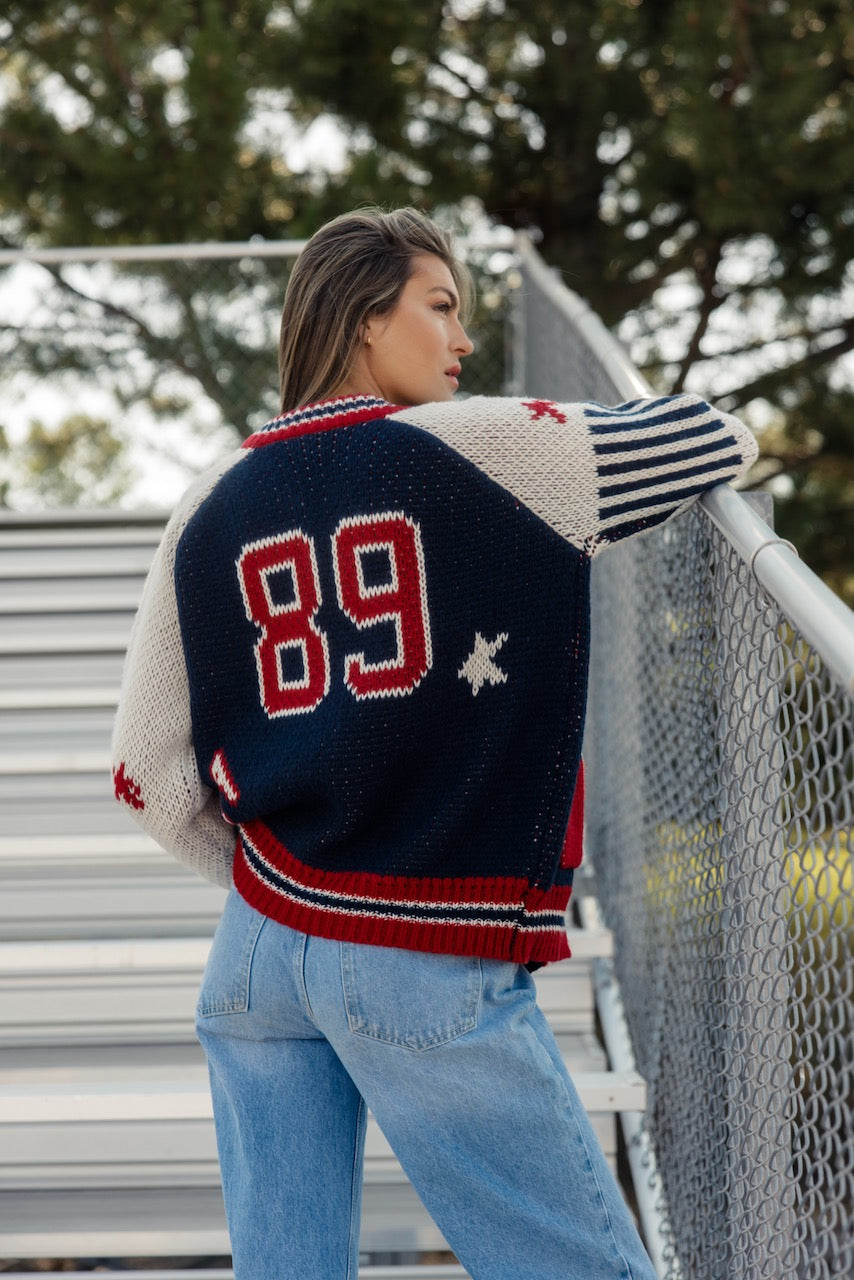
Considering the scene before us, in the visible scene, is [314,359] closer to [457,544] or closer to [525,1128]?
[457,544]

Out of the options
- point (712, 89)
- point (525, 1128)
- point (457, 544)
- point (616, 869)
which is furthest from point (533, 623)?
point (712, 89)

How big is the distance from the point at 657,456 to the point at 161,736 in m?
0.59

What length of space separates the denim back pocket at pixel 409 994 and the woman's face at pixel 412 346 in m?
0.57

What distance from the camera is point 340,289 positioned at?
1.47 metres

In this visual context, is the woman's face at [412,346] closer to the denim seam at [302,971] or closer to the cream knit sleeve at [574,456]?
the cream knit sleeve at [574,456]

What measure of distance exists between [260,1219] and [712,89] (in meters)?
4.56

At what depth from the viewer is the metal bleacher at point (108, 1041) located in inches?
86.9

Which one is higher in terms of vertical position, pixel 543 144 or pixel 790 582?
pixel 543 144

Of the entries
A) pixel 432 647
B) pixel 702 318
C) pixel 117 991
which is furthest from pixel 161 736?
pixel 702 318

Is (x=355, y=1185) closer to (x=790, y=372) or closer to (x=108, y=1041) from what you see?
(x=108, y=1041)

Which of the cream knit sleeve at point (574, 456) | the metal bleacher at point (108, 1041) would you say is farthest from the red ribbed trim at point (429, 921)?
the metal bleacher at point (108, 1041)

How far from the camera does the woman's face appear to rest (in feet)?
4.82

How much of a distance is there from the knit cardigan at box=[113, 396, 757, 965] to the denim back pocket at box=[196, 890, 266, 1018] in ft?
0.11

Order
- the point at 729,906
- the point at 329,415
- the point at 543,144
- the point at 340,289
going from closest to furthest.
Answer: the point at 329,415 < the point at 340,289 < the point at 729,906 < the point at 543,144
